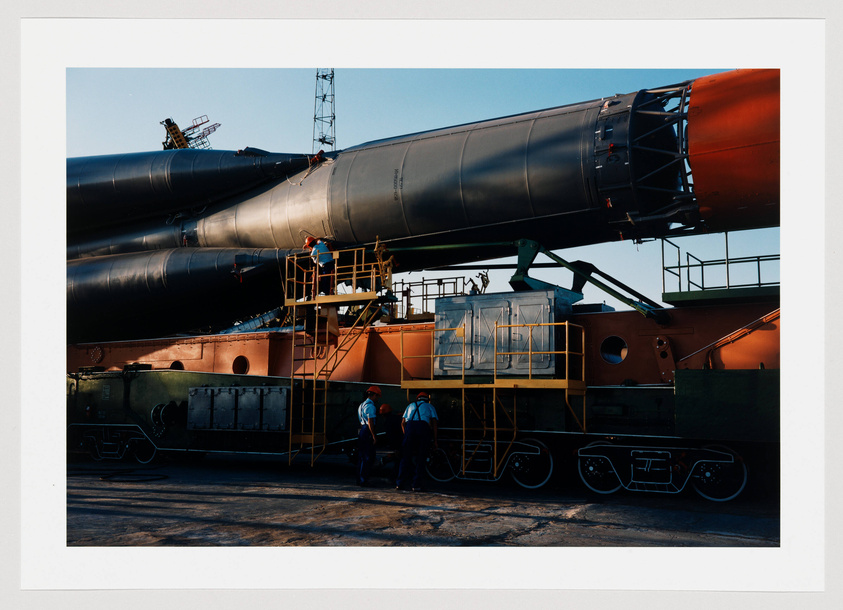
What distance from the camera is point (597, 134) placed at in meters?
12.1

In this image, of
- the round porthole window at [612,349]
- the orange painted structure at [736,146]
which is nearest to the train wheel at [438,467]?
the round porthole window at [612,349]

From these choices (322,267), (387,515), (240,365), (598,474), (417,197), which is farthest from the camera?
(240,365)

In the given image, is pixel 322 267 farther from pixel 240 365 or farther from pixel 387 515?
pixel 387 515

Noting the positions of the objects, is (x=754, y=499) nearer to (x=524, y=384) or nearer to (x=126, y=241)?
(x=524, y=384)

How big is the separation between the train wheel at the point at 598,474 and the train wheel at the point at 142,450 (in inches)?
411

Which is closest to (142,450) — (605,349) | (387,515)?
(387,515)

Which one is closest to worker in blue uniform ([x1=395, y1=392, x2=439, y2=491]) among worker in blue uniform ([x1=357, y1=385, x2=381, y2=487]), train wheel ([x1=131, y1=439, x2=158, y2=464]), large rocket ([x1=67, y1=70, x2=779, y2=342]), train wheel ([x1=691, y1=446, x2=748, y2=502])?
worker in blue uniform ([x1=357, y1=385, x2=381, y2=487])

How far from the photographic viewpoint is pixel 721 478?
10531mm

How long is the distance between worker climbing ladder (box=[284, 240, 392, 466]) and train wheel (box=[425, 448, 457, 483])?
7.83 ft

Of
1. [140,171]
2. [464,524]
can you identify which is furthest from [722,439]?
[140,171]

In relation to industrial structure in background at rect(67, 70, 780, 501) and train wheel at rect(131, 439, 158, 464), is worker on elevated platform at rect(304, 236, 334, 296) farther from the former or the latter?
train wheel at rect(131, 439, 158, 464)

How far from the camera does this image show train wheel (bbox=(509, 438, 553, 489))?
11898 millimetres

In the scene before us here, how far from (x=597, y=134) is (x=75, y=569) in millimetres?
10164

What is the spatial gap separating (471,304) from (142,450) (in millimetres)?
9239
